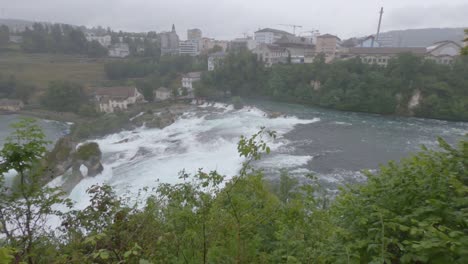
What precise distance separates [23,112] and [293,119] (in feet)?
96.0

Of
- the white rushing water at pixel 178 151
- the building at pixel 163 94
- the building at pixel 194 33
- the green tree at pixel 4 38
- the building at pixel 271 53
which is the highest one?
the building at pixel 194 33

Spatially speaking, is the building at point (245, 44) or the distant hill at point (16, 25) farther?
the distant hill at point (16, 25)

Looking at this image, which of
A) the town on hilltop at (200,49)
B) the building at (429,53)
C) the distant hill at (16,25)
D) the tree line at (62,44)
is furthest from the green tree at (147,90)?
the distant hill at (16,25)

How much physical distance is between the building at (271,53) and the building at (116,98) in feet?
72.5

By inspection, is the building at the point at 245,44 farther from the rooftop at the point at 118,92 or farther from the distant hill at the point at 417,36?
the distant hill at the point at 417,36

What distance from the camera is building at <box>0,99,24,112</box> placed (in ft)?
100

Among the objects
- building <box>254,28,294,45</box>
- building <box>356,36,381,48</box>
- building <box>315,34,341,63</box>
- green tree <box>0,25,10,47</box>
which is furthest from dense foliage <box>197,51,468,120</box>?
green tree <box>0,25,10,47</box>

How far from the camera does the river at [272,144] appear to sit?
14.7 m

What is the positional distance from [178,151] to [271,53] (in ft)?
110

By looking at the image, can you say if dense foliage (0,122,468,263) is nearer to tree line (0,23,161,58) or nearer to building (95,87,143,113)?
building (95,87,143,113)

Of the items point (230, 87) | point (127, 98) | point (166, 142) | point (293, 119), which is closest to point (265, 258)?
point (166, 142)

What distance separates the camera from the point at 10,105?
30875mm

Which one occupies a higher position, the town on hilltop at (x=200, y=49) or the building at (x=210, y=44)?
the building at (x=210, y=44)

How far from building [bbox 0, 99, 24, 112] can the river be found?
6.36 ft
